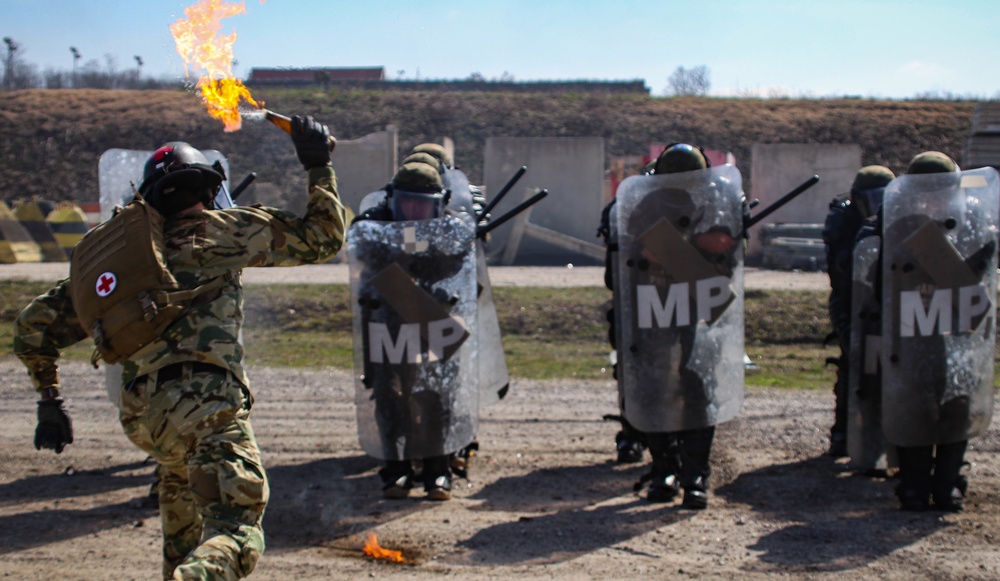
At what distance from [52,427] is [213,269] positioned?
0.89 meters

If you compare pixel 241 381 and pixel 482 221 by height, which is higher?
pixel 482 221

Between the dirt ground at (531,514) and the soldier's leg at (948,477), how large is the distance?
84 millimetres

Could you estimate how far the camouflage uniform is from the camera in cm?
353

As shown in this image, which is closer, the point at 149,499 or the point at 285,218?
the point at 285,218

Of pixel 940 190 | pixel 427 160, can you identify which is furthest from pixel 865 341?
pixel 427 160

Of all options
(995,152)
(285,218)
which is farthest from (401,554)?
(995,152)

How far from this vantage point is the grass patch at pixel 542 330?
1046cm

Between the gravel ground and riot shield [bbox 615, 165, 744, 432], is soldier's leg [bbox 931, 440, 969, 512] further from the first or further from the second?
the gravel ground

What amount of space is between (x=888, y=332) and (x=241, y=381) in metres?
3.59

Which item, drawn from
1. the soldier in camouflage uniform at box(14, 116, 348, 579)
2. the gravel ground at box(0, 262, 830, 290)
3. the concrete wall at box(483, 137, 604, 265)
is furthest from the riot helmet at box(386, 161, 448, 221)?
the concrete wall at box(483, 137, 604, 265)

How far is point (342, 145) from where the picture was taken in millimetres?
21594

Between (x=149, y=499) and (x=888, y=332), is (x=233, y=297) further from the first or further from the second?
(x=888, y=332)

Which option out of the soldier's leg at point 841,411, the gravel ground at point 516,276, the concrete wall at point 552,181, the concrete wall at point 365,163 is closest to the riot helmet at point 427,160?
the soldier's leg at point 841,411

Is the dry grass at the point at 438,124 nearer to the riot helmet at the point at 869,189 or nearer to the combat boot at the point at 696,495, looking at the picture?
the riot helmet at the point at 869,189
